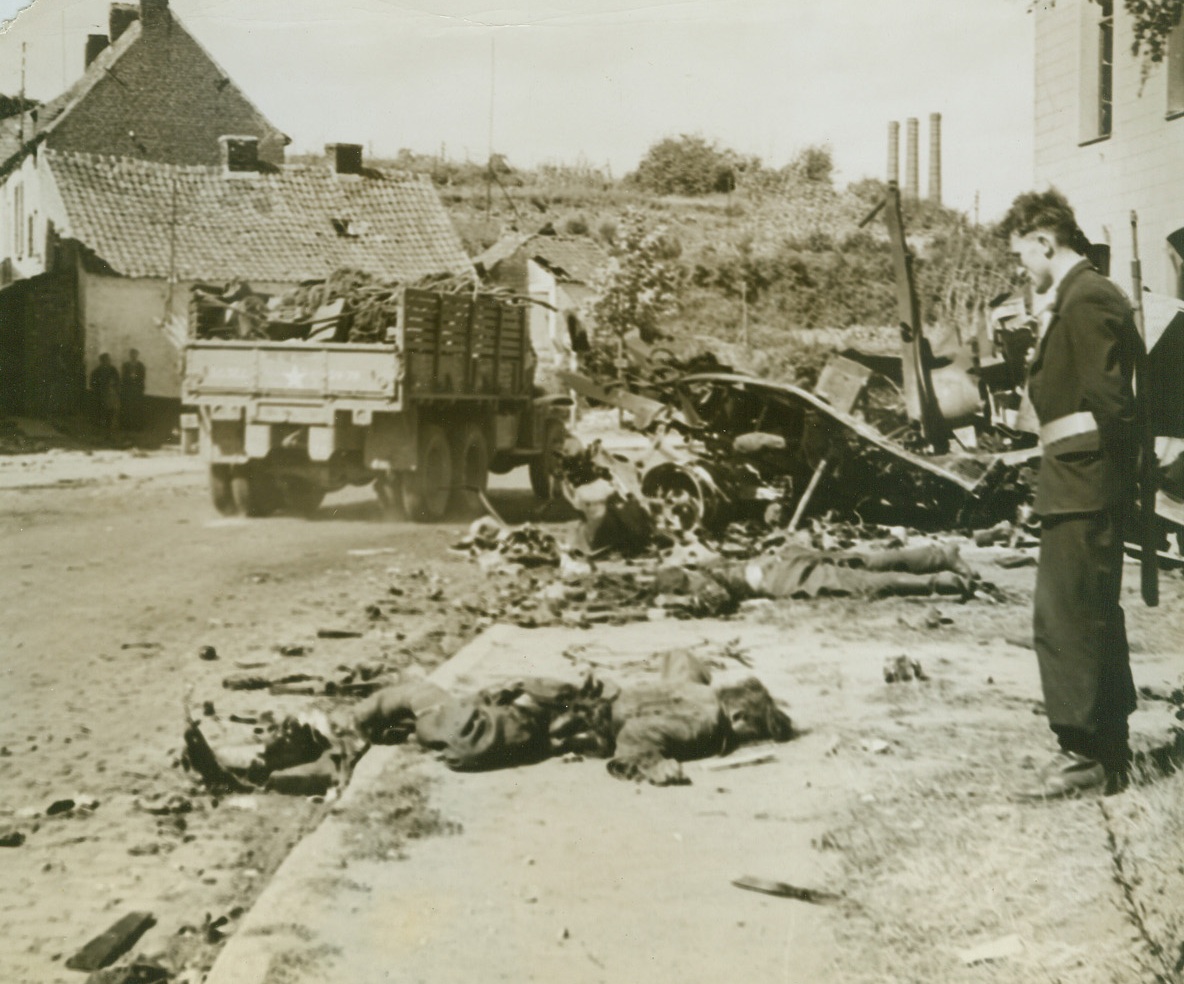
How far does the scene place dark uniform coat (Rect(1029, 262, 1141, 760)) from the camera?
14.4ft

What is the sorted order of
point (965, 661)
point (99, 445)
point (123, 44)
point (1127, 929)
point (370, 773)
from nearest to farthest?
point (1127, 929) → point (370, 773) → point (965, 661) → point (99, 445) → point (123, 44)

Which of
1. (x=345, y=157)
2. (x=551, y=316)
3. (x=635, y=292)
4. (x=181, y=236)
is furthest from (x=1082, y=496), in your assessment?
(x=345, y=157)

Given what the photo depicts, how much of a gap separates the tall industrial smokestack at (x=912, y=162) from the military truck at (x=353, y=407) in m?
7.12

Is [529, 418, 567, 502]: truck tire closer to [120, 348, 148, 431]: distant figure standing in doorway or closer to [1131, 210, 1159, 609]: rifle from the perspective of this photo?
[1131, 210, 1159, 609]: rifle

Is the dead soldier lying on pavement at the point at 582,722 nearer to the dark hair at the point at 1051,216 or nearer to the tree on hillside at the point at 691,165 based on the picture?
the dark hair at the point at 1051,216

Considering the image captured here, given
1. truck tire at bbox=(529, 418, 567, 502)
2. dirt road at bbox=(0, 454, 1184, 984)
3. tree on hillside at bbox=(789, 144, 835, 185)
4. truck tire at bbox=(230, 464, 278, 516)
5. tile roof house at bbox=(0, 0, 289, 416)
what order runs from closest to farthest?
dirt road at bbox=(0, 454, 1184, 984), tree on hillside at bbox=(789, 144, 835, 185), truck tire at bbox=(230, 464, 278, 516), truck tire at bbox=(529, 418, 567, 502), tile roof house at bbox=(0, 0, 289, 416)

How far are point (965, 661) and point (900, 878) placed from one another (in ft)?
8.24

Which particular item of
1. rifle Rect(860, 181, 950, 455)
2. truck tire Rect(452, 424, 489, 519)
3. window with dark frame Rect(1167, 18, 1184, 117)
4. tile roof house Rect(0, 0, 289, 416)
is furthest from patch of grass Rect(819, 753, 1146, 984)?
tile roof house Rect(0, 0, 289, 416)

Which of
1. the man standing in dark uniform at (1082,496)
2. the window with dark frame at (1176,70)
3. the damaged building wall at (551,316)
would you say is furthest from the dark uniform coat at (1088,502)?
the damaged building wall at (551,316)

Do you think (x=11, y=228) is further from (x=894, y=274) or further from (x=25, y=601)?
(x=894, y=274)

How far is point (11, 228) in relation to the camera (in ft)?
89.8

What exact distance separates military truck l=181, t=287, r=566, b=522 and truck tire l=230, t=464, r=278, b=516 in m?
0.01

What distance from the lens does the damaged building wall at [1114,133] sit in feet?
14.9

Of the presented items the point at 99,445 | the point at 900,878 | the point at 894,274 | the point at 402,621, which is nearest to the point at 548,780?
the point at 900,878
